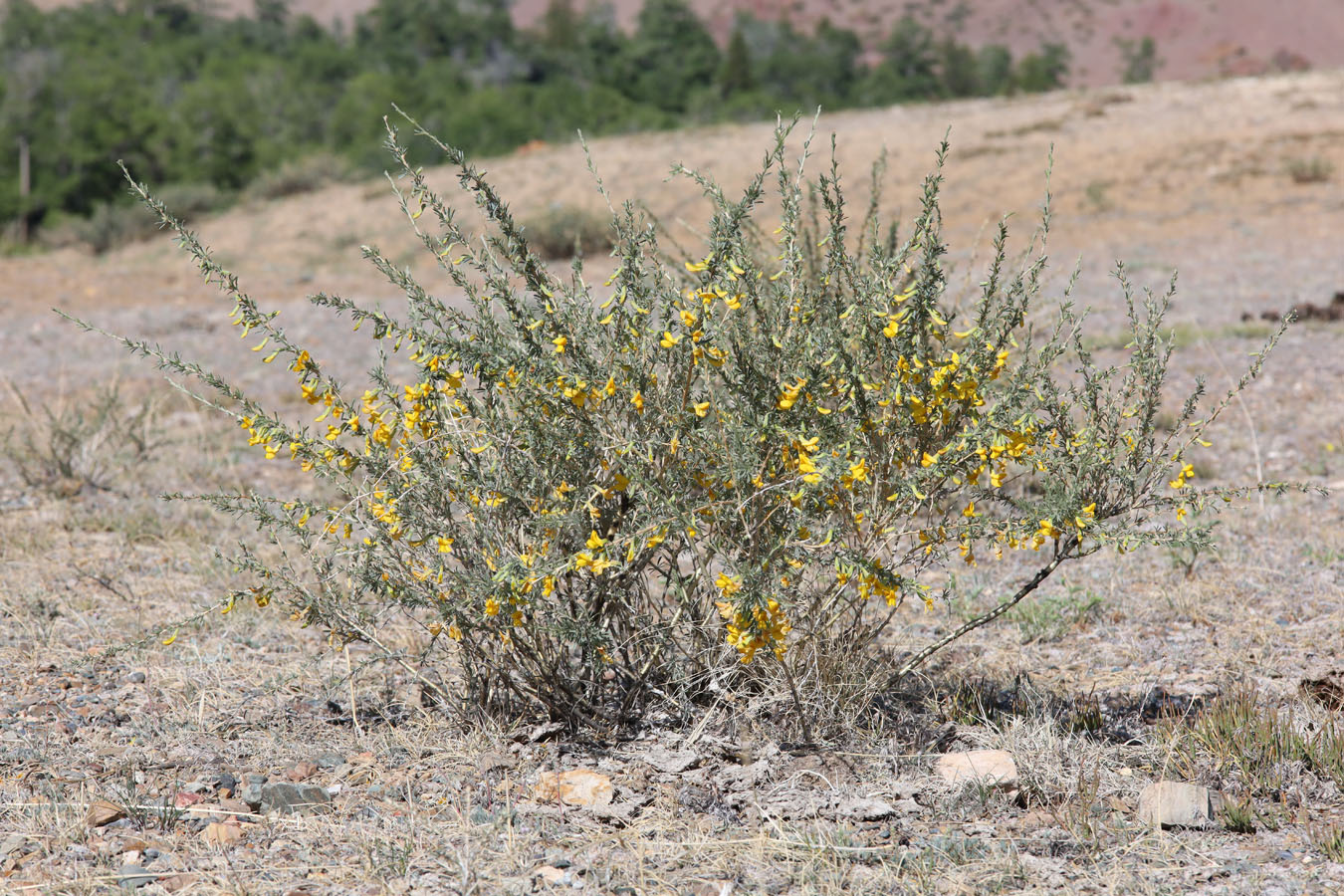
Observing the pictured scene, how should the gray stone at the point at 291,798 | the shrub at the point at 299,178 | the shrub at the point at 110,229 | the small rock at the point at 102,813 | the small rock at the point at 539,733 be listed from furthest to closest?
the shrub at the point at 299,178
the shrub at the point at 110,229
the small rock at the point at 539,733
the gray stone at the point at 291,798
the small rock at the point at 102,813

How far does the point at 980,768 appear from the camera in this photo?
8.94 feet

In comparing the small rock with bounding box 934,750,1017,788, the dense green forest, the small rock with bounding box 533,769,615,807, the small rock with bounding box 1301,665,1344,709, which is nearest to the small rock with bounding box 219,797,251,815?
the small rock with bounding box 533,769,615,807

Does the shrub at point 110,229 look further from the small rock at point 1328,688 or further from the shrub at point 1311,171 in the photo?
the small rock at point 1328,688

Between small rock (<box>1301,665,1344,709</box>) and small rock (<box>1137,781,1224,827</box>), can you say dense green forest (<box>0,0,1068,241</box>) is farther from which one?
small rock (<box>1137,781,1224,827</box>)

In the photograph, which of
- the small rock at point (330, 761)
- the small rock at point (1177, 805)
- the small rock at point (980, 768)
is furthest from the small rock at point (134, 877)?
the small rock at point (1177, 805)

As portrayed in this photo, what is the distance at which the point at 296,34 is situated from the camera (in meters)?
69.1

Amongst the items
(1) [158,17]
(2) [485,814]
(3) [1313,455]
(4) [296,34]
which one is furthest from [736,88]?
(2) [485,814]

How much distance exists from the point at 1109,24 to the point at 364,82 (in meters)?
87.4

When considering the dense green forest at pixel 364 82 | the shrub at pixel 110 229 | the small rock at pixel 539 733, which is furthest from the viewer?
the dense green forest at pixel 364 82

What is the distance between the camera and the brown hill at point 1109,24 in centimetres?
10012

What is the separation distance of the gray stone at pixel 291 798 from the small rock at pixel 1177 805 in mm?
1841

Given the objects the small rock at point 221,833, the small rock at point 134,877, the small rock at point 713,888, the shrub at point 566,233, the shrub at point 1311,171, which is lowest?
the small rock at point 713,888

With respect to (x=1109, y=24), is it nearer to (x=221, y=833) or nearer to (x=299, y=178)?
(x=299, y=178)

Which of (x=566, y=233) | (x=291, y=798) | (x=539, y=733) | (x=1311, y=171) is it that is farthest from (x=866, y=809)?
(x=1311, y=171)
